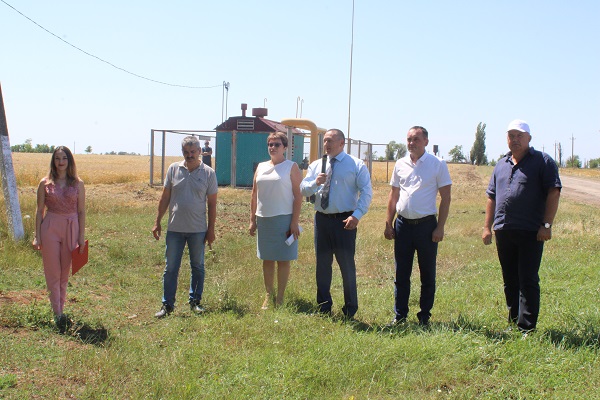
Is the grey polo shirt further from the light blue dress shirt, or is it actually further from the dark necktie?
the dark necktie

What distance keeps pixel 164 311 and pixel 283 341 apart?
1.66 m

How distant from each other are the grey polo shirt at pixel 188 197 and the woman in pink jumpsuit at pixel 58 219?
95 cm

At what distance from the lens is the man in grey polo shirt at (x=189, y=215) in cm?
641

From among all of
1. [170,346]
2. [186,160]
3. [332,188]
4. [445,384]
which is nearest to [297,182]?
[332,188]

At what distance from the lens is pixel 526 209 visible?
530cm

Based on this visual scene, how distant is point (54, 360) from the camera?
4.70 m

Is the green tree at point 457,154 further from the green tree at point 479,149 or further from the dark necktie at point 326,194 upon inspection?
the dark necktie at point 326,194

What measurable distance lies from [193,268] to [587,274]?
482 cm

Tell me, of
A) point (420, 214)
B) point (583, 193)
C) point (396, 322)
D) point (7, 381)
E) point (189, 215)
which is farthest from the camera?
point (583, 193)

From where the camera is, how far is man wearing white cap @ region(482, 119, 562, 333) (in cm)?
525

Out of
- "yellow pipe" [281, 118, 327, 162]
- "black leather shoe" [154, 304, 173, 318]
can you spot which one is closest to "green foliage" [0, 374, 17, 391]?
"black leather shoe" [154, 304, 173, 318]

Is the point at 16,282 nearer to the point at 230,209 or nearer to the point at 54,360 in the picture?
the point at 54,360

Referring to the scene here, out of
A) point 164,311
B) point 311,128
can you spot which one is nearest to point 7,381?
point 164,311

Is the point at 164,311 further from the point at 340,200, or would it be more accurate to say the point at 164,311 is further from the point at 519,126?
the point at 519,126
